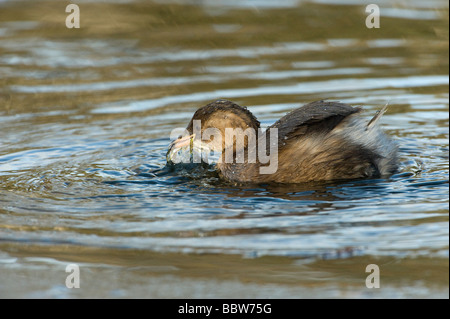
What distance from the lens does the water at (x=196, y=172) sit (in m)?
4.76

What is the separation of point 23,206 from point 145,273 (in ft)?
5.75

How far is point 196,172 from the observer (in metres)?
7.34

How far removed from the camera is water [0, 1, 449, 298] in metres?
4.76

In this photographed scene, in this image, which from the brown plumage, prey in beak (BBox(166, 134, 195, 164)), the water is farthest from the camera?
prey in beak (BBox(166, 134, 195, 164))

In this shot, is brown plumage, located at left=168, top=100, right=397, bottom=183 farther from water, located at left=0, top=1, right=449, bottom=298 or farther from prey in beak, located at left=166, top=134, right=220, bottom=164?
prey in beak, located at left=166, top=134, right=220, bottom=164

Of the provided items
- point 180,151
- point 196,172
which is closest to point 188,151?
point 180,151

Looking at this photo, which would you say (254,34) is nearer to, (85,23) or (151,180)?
(85,23)

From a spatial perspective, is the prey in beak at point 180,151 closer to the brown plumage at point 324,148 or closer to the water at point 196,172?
the water at point 196,172

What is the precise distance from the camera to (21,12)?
519 inches

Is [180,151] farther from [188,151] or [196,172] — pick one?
[196,172]

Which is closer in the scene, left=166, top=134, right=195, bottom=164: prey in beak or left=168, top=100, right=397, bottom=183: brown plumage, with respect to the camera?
left=168, top=100, right=397, bottom=183: brown plumage

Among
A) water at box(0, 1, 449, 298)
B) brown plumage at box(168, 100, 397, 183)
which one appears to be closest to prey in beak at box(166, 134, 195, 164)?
water at box(0, 1, 449, 298)

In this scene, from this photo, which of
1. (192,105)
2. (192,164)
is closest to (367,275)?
(192,164)

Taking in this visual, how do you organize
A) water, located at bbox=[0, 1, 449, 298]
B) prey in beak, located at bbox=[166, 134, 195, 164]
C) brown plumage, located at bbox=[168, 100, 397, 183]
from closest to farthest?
water, located at bbox=[0, 1, 449, 298] → brown plumage, located at bbox=[168, 100, 397, 183] → prey in beak, located at bbox=[166, 134, 195, 164]
